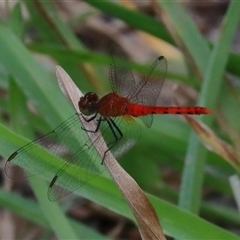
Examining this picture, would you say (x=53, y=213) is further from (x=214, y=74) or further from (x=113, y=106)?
(x=214, y=74)

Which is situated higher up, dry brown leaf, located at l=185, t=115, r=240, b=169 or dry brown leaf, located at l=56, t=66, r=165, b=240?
dry brown leaf, located at l=56, t=66, r=165, b=240

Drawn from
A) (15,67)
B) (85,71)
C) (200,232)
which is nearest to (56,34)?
(85,71)

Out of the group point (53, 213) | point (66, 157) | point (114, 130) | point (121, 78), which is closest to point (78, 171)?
point (66, 157)

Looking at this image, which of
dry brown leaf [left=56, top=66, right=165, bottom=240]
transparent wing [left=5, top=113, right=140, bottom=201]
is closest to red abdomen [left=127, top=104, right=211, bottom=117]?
transparent wing [left=5, top=113, right=140, bottom=201]

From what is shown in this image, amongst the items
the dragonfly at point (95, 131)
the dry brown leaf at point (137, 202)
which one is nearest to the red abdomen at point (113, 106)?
the dragonfly at point (95, 131)

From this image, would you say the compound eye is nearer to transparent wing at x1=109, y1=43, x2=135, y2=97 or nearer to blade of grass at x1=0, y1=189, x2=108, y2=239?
transparent wing at x1=109, y1=43, x2=135, y2=97

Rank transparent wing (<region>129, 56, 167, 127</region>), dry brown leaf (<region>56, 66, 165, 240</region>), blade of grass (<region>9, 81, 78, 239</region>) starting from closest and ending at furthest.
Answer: dry brown leaf (<region>56, 66, 165, 240</region>), blade of grass (<region>9, 81, 78, 239</region>), transparent wing (<region>129, 56, 167, 127</region>)

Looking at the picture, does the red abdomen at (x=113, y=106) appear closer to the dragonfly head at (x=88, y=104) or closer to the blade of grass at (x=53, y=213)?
the dragonfly head at (x=88, y=104)
